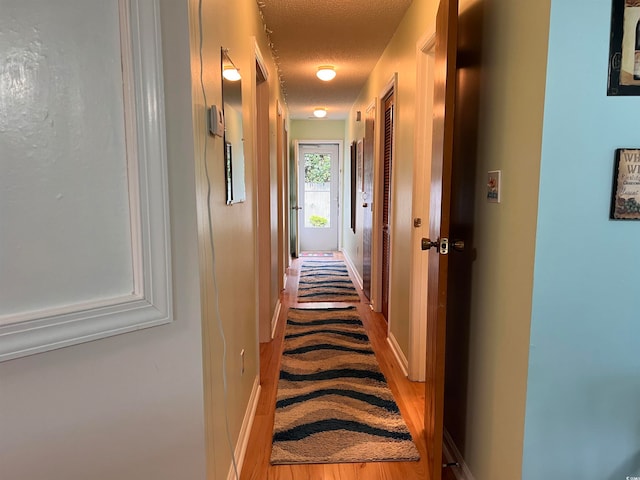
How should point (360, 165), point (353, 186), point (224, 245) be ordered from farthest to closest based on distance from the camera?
point (353, 186), point (360, 165), point (224, 245)

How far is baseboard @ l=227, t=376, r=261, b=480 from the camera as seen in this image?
179 cm

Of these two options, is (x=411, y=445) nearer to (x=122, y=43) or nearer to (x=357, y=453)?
(x=357, y=453)

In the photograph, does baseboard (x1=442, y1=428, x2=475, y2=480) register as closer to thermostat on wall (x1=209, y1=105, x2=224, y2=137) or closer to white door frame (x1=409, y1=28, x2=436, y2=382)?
white door frame (x1=409, y1=28, x2=436, y2=382)

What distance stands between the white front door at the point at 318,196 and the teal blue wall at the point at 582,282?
21.5 ft

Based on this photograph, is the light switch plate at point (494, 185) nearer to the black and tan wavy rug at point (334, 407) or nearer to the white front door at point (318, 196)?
the black and tan wavy rug at point (334, 407)

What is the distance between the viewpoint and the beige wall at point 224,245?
126cm

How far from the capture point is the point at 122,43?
0.91 m

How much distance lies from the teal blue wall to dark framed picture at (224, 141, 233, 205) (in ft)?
3.62

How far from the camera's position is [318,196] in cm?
776

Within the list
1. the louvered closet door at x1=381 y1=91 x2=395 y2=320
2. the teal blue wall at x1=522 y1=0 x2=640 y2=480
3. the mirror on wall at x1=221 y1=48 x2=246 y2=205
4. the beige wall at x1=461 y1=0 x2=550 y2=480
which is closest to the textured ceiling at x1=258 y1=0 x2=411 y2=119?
the louvered closet door at x1=381 y1=91 x2=395 y2=320

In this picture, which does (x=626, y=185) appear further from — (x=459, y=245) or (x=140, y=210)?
(x=140, y=210)

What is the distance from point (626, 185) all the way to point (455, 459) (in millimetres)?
1319

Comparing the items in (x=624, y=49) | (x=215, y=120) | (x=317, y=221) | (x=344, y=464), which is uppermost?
(x=624, y=49)

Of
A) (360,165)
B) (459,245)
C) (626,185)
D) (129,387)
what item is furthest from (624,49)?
(360,165)
